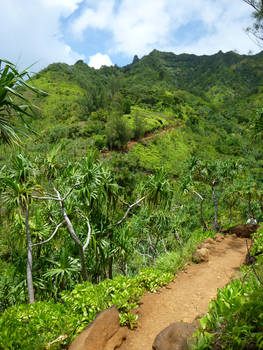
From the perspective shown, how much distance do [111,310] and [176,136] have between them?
41768 millimetres

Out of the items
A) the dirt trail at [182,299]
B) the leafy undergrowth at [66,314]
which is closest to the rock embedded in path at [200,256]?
the dirt trail at [182,299]

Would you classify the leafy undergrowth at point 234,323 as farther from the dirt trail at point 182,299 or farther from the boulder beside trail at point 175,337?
the dirt trail at point 182,299

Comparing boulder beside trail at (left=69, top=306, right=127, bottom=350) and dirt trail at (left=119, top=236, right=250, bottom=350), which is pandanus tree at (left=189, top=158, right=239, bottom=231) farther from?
boulder beside trail at (left=69, top=306, right=127, bottom=350)

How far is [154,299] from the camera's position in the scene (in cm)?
451

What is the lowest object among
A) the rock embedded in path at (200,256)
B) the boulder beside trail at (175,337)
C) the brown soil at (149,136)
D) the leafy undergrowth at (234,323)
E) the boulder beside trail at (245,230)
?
the boulder beside trail at (245,230)

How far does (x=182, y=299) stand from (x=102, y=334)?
93.3 inches

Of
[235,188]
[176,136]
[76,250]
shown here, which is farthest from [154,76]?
[76,250]

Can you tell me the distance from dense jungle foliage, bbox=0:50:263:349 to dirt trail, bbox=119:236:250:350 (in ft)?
0.90

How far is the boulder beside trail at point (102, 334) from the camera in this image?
266 cm

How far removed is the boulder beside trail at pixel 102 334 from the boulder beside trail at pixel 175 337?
1.96ft

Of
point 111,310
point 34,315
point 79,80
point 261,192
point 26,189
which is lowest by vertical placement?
point 261,192

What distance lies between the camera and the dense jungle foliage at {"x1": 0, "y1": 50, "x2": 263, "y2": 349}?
3580 mm

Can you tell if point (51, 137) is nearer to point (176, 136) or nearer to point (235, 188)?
point (176, 136)

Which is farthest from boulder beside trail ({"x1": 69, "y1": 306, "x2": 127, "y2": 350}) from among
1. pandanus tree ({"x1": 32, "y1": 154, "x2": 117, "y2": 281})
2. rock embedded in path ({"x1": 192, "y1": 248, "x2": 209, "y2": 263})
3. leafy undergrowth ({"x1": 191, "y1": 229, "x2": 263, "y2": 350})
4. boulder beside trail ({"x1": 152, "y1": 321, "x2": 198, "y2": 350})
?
rock embedded in path ({"x1": 192, "y1": 248, "x2": 209, "y2": 263})
